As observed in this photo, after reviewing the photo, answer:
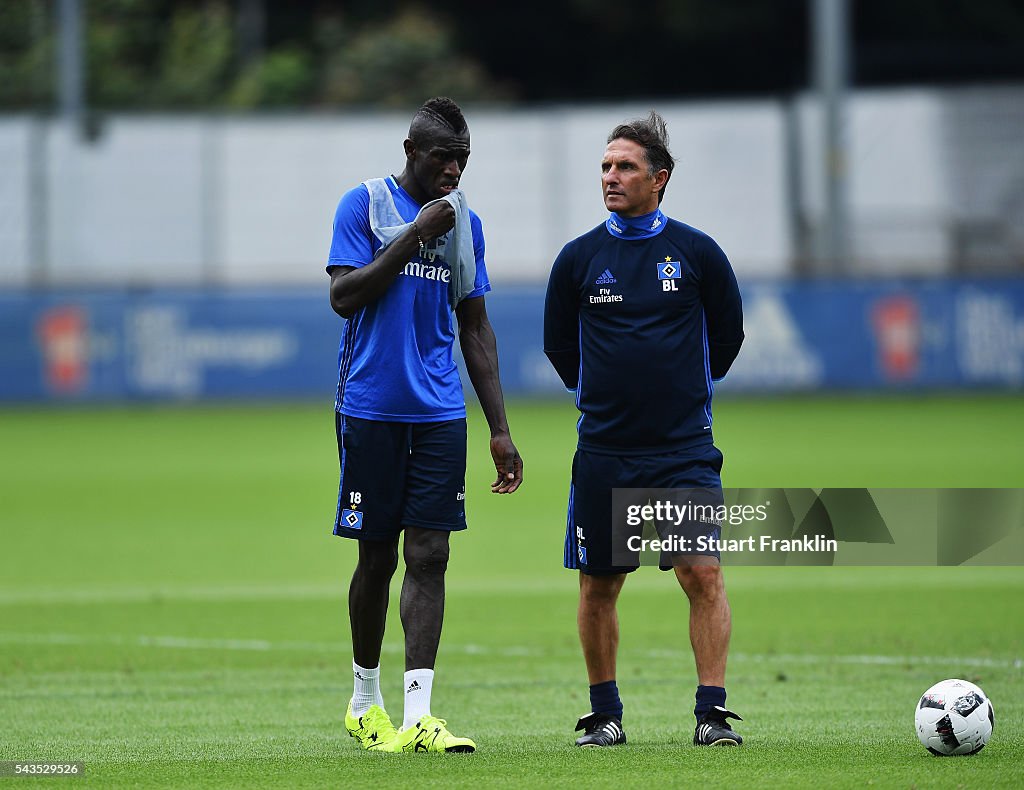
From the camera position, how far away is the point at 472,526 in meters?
16.1

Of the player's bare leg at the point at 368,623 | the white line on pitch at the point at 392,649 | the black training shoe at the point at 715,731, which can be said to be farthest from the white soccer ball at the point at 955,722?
the white line on pitch at the point at 392,649

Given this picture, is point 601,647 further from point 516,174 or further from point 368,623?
point 516,174

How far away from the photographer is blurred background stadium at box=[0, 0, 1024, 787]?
818 centimetres

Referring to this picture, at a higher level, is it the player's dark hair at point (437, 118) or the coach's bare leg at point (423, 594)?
the player's dark hair at point (437, 118)

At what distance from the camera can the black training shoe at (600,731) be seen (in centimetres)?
685

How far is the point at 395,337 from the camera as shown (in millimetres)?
6867

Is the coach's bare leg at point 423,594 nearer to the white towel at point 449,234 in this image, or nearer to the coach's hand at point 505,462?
the coach's hand at point 505,462

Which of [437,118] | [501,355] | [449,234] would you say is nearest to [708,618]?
[449,234]

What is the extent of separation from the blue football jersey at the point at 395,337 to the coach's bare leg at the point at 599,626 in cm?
89

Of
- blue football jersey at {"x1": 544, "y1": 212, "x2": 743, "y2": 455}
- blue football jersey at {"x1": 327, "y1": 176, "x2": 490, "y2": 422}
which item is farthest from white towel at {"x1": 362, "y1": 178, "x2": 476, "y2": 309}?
blue football jersey at {"x1": 544, "y1": 212, "x2": 743, "y2": 455}

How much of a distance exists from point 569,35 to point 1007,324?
95.4ft

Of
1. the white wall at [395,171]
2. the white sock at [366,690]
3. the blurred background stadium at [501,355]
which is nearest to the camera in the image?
the white sock at [366,690]

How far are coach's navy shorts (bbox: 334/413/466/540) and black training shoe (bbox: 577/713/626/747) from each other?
3.16 feet

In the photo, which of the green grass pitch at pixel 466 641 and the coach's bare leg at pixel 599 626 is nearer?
the green grass pitch at pixel 466 641
